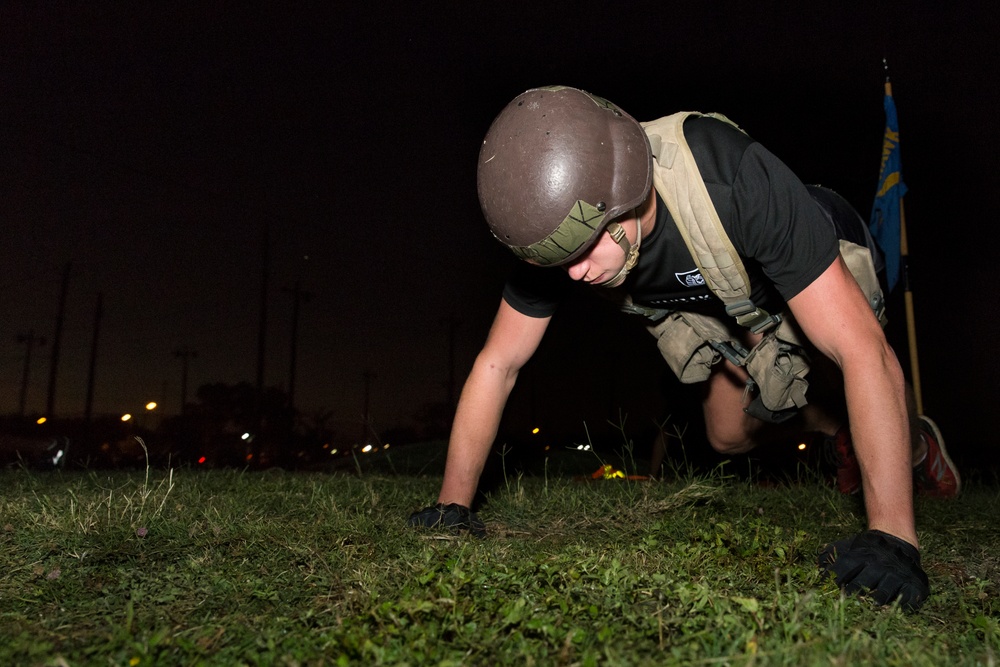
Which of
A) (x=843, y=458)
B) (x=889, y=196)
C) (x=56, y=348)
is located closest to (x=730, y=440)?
(x=843, y=458)

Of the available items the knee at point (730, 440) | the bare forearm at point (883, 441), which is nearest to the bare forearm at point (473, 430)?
the bare forearm at point (883, 441)

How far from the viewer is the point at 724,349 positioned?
11.3 feet

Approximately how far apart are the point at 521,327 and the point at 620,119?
1.04m

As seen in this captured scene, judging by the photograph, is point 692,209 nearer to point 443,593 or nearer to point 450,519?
point 450,519

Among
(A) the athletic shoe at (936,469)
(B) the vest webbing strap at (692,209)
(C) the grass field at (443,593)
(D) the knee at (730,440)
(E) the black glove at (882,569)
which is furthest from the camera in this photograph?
(D) the knee at (730,440)

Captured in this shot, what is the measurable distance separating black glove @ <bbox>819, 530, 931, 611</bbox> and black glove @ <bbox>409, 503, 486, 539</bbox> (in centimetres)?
136

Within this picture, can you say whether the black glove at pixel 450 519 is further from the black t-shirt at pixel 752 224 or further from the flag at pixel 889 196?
the flag at pixel 889 196

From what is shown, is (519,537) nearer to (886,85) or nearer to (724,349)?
(724,349)

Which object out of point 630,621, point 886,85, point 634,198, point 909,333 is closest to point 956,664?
point 630,621

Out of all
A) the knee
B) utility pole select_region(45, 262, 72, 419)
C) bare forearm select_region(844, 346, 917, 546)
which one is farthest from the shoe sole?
utility pole select_region(45, 262, 72, 419)

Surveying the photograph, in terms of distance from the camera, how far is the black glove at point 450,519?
287cm

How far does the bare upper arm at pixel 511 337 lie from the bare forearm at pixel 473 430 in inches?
2.0

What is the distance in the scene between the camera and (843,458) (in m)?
4.50

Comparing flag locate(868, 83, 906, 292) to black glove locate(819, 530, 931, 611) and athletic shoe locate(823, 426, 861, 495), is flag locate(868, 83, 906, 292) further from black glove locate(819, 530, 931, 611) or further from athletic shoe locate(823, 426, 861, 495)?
black glove locate(819, 530, 931, 611)
